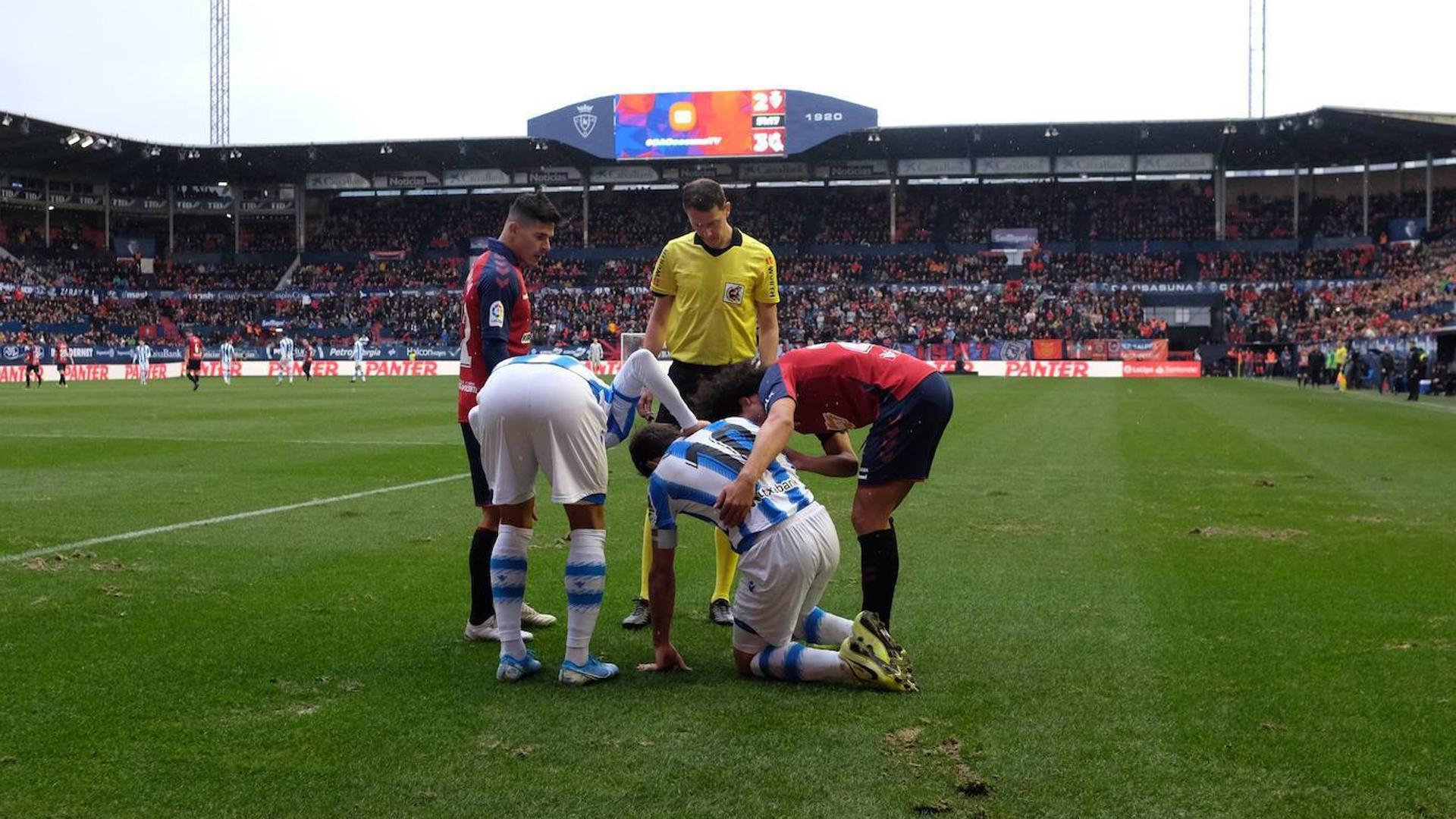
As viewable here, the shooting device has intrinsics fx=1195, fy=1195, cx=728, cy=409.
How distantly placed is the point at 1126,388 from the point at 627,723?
36.9 metres

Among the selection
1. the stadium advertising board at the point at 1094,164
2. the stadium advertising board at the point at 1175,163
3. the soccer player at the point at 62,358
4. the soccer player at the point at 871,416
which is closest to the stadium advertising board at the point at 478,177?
the soccer player at the point at 62,358

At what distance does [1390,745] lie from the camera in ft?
13.0

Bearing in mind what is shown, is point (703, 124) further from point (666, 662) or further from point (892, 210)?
point (666, 662)

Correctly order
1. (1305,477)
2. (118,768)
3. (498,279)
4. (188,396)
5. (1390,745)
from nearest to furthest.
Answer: (118,768), (1390,745), (498,279), (1305,477), (188,396)

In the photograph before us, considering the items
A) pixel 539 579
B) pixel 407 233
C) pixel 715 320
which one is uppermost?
pixel 407 233

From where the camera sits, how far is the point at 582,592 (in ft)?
16.1

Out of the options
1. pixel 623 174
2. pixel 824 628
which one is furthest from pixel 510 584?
pixel 623 174

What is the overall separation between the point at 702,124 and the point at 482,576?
57.6 m

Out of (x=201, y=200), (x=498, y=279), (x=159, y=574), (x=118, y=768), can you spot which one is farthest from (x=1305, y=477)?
(x=201, y=200)

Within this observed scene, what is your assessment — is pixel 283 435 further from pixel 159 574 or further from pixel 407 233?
pixel 407 233

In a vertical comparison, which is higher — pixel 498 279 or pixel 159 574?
pixel 498 279

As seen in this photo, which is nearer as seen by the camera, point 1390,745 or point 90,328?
point 1390,745

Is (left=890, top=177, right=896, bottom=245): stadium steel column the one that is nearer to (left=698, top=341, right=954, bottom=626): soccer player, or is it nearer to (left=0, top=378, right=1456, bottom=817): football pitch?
(left=0, top=378, right=1456, bottom=817): football pitch

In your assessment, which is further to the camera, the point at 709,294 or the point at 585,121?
the point at 585,121
